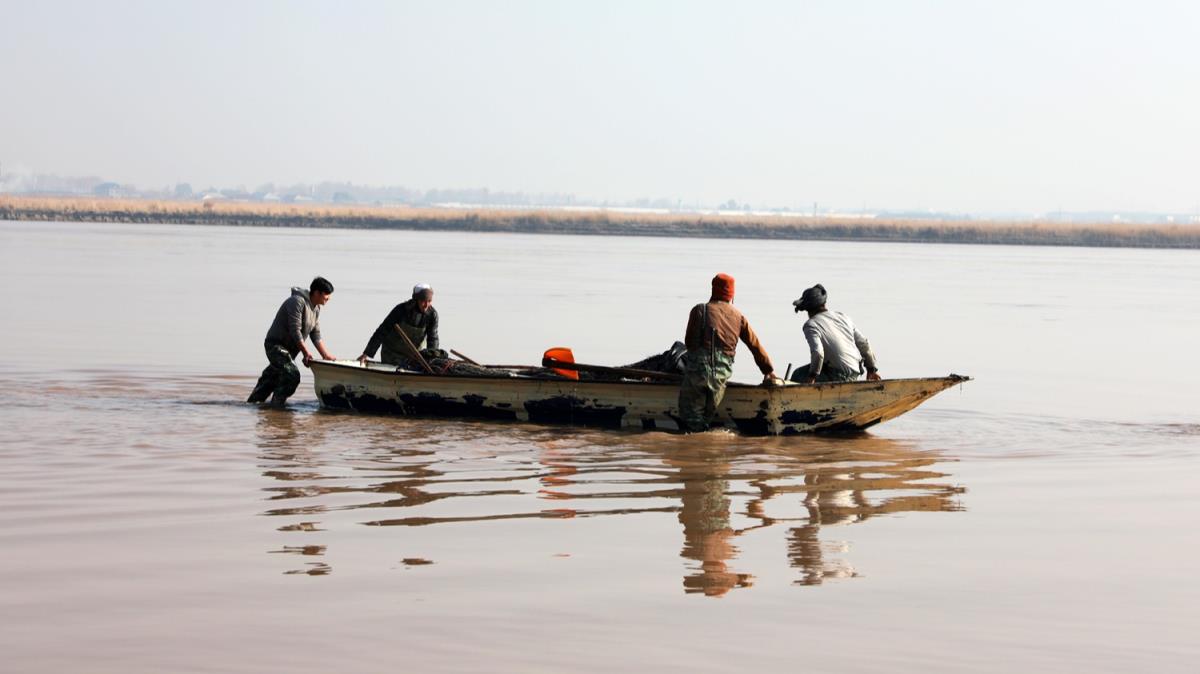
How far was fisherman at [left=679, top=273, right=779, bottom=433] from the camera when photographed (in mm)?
13562

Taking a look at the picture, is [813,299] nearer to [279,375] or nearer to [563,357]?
[563,357]

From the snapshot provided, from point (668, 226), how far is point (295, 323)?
9100 cm

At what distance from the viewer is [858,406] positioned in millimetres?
13898

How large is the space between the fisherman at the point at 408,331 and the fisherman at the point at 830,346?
12.9ft

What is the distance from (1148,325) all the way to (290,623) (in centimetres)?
2614

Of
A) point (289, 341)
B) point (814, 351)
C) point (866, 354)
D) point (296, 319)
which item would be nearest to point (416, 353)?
point (296, 319)

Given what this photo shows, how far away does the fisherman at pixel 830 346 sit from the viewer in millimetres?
13820

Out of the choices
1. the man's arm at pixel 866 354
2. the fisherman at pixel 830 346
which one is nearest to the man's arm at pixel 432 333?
the fisherman at pixel 830 346

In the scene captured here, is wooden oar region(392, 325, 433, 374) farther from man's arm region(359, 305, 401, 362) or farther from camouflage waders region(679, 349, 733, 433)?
camouflage waders region(679, 349, 733, 433)

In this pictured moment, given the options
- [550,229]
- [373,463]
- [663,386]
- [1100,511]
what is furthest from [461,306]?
[550,229]

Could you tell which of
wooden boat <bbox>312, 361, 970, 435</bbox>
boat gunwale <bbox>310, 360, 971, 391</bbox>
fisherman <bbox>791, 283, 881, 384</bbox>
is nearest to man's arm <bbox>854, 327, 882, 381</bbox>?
fisherman <bbox>791, 283, 881, 384</bbox>

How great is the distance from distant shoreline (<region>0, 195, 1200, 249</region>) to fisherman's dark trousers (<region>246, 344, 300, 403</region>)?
3309 inches

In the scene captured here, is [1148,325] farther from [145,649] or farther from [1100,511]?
[145,649]

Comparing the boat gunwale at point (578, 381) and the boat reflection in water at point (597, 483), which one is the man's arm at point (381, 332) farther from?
the boat reflection in water at point (597, 483)
